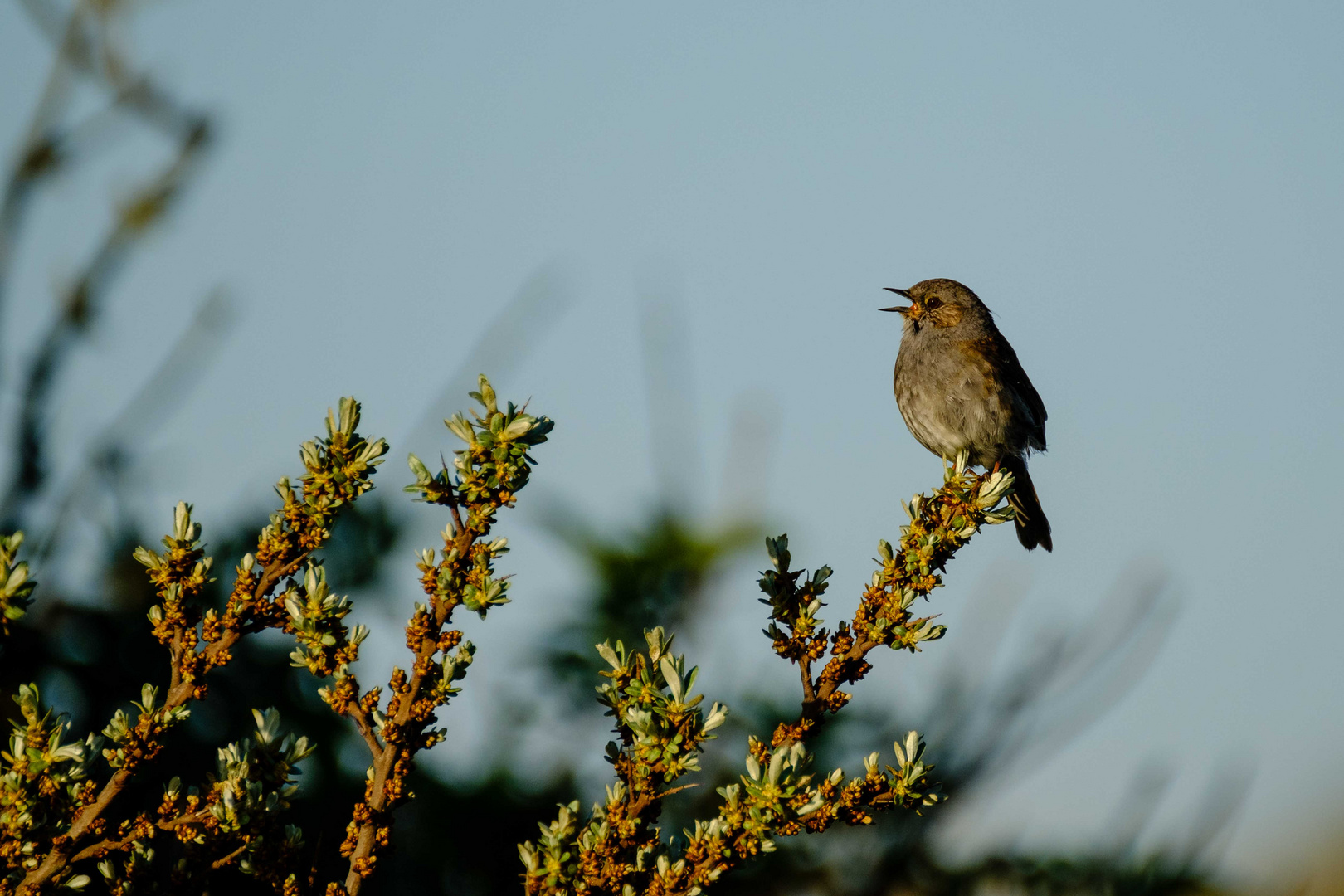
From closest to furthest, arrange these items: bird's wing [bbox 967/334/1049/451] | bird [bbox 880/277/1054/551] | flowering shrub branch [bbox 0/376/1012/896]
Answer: flowering shrub branch [bbox 0/376/1012/896], bird [bbox 880/277/1054/551], bird's wing [bbox 967/334/1049/451]

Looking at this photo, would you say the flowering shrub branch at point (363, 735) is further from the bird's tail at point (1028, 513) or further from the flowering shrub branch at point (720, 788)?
the bird's tail at point (1028, 513)

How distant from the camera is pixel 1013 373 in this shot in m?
7.92

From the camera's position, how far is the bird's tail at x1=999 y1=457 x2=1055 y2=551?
24.7 ft

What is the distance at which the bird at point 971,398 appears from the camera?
7449mm

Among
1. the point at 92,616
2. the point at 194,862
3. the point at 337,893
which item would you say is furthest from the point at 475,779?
the point at 337,893

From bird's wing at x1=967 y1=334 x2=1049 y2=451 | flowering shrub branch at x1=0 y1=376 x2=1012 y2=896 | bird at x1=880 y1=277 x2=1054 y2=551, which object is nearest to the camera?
flowering shrub branch at x1=0 y1=376 x2=1012 y2=896

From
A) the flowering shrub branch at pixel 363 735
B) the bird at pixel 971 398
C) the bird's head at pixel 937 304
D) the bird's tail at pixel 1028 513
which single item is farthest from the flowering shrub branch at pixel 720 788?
the bird's head at pixel 937 304

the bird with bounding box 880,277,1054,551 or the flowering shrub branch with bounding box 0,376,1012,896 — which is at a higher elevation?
the bird with bounding box 880,277,1054,551

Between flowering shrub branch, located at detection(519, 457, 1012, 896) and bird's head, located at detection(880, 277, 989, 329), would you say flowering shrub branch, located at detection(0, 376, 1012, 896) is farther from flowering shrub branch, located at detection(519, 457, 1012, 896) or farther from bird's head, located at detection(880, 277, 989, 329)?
bird's head, located at detection(880, 277, 989, 329)

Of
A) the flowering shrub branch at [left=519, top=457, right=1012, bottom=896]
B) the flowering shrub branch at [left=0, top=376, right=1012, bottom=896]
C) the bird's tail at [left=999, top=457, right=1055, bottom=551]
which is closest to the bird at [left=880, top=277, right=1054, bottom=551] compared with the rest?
the bird's tail at [left=999, top=457, right=1055, bottom=551]

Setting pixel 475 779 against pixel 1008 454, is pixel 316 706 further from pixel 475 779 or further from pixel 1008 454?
pixel 1008 454

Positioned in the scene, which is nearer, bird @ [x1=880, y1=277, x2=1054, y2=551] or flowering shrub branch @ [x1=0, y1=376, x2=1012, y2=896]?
flowering shrub branch @ [x1=0, y1=376, x2=1012, y2=896]

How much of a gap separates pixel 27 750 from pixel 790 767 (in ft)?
5.09

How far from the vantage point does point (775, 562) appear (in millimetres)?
2873
